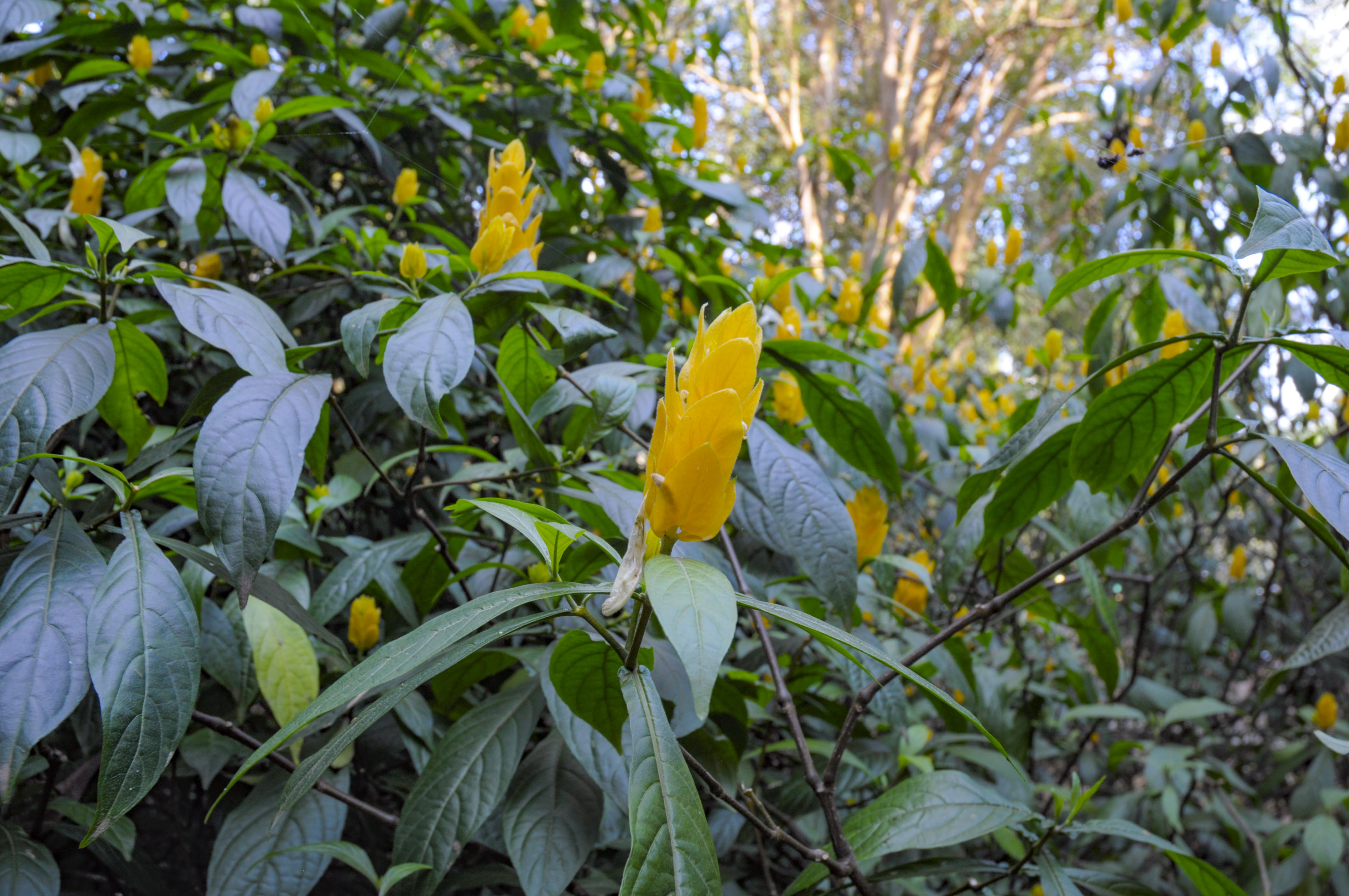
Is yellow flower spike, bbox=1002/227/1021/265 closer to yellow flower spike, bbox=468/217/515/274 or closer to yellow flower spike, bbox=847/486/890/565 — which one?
yellow flower spike, bbox=847/486/890/565

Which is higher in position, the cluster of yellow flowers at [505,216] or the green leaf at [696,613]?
the cluster of yellow flowers at [505,216]

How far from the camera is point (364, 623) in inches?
42.3

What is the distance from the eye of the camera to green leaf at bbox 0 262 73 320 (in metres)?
0.81

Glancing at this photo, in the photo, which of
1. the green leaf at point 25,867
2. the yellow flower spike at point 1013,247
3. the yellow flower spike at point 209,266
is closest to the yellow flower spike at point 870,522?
the green leaf at point 25,867

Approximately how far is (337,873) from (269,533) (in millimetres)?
834

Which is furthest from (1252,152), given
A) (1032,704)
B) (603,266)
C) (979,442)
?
(603,266)

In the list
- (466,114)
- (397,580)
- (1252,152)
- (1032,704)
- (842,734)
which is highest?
(1252,152)

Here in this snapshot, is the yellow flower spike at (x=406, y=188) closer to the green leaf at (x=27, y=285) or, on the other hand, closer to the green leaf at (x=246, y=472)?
the green leaf at (x=27, y=285)

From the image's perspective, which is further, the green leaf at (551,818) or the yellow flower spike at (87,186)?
the yellow flower spike at (87,186)

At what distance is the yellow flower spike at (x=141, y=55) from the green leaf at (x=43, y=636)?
118 cm

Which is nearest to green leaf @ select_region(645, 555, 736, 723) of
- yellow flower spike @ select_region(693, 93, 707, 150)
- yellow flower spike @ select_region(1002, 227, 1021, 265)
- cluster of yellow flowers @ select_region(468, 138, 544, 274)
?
cluster of yellow flowers @ select_region(468, 138, 544, 274)

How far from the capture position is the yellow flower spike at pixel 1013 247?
2275 mm

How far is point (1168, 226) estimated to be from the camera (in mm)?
2213

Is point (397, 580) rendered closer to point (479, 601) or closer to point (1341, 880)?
point (479, 601)
